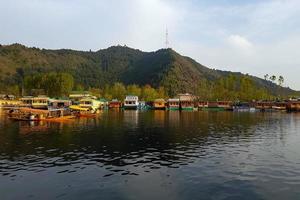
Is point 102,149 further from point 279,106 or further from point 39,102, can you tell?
point 279,106

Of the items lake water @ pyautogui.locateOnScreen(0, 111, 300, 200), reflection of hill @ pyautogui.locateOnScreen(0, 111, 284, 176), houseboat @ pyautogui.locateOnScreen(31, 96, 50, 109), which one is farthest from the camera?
houseboat @ pyautogui.locateOnScreen(31, 96, 50, 109)

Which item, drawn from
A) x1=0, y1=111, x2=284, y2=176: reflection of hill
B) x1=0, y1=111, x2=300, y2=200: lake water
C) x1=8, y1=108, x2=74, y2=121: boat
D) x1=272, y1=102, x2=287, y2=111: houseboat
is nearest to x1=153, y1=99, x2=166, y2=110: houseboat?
x1=272, y1=102, x2=287, y2=111: houseboat

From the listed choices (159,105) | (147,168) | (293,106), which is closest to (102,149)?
(147,168)

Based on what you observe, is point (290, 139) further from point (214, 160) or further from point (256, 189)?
point (256, 189)

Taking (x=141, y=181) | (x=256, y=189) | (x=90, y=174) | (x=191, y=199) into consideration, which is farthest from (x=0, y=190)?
(x=256, y=189)

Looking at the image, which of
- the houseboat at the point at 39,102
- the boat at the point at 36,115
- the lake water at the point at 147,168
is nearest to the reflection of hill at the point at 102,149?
the lake water at the point at 147,168

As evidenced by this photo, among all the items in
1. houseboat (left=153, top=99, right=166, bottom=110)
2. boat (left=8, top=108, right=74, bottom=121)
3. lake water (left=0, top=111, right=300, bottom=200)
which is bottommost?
lake water (left=0, top=111, right=300, bottom=200)

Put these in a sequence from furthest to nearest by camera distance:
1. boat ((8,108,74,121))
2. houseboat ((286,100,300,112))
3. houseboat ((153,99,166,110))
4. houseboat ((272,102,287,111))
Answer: houseboat ((153,99,166,110)) < houseboat ((272,102,287,111)) < houseboat ((286,100,300,112)) < boat ((8,108,74,121))

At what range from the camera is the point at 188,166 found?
36.0 m

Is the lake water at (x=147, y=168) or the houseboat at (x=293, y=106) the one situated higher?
the houseboat at (x=293, y=106)

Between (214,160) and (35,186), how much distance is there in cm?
2083

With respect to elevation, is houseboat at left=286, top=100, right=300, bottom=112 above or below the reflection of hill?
above

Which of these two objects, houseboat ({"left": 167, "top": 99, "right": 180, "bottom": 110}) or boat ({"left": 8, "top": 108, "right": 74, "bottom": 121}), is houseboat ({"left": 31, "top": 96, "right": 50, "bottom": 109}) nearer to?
boat ({"left": 8, "top": 108, "right": 74, "bottom": 121})

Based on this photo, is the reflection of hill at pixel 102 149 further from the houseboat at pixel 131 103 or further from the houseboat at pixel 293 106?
the houseboat at pixel 293 106
